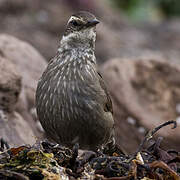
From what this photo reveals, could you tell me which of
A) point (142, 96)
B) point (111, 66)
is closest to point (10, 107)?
point (111, 66)

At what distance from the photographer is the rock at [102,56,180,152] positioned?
26.8ft

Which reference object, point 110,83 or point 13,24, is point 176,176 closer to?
point 110,83

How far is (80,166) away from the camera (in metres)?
4.24

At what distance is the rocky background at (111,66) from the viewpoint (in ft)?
21.8

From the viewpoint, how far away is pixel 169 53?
13062mm

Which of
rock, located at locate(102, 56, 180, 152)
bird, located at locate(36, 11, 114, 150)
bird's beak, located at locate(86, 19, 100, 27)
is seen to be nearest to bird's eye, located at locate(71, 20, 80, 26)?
bird, located at locate(36, 11, 114, 150)

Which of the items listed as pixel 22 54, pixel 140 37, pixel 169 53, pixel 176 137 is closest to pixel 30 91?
pixel 22 54

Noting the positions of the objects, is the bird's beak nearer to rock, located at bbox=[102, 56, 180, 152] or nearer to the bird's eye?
the bird's eye

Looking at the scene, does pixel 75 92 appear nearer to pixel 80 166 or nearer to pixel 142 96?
pixel 80 166

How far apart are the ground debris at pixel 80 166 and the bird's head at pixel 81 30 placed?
1.62 meters

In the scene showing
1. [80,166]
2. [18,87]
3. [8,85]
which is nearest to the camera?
[80,166]

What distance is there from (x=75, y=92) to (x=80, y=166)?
1527mm

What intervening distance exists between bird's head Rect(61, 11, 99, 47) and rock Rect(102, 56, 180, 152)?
265 centimetres

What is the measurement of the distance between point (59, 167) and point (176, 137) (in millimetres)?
4023
